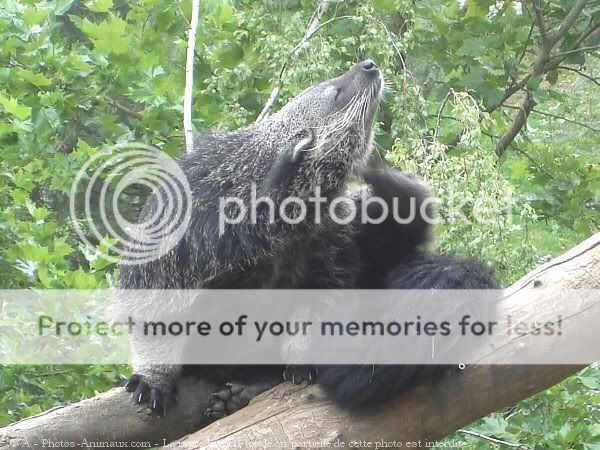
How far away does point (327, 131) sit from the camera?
8.13 ft

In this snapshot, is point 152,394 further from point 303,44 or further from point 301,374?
point 303,44

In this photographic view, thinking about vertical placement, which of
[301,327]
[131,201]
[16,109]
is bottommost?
[301,327]

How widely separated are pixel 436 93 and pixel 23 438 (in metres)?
2.60

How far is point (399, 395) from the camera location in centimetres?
189

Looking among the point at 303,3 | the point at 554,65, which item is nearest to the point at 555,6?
the point at 554,65

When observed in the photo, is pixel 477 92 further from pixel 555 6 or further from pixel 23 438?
pixel 23 438

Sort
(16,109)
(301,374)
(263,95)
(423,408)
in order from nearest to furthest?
(423,408) → (301,374) → (16,109) → (263,95)

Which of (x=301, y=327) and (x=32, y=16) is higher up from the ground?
(x=32, y=16)

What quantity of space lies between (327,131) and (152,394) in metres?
0.99

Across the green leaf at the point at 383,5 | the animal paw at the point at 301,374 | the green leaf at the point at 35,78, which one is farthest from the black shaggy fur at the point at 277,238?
the green leaf at the point at 35,78

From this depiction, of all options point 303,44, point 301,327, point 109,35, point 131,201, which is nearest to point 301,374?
point 301,327

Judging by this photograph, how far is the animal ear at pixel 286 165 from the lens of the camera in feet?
7.53
